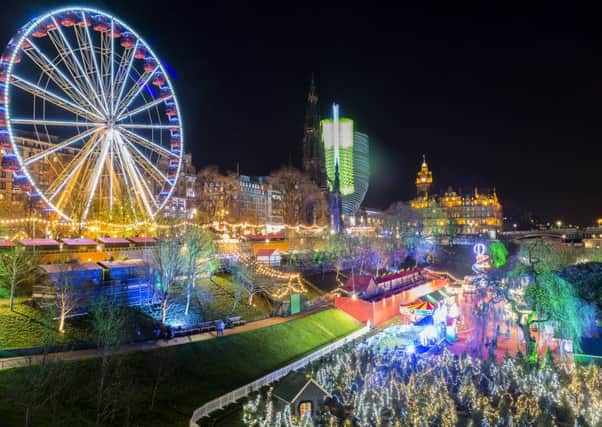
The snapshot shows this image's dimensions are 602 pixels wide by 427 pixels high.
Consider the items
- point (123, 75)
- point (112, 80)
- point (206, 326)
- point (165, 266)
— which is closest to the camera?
point (206, 326)

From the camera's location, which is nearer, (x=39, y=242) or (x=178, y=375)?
(x=178, y=375)

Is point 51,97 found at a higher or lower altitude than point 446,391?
higher

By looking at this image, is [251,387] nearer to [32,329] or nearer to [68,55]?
[32,329]

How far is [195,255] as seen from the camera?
3553 cm

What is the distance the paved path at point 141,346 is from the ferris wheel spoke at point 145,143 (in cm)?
1744

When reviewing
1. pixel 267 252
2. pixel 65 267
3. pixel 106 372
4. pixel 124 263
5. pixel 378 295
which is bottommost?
pixel 378 295

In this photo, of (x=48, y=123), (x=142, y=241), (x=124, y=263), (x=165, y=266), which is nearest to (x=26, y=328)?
(x=124, y=263)

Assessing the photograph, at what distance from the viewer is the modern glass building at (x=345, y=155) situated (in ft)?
412

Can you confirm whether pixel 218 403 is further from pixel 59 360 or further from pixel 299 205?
pixel 299 205

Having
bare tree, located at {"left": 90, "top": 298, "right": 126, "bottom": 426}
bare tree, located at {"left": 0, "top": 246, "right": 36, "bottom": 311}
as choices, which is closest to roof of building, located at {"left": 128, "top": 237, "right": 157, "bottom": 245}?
bare tree, located at {"left": 0, "top": 246, "right": 36, "bottom": 311}

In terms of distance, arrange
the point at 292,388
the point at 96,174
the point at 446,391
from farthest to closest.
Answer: the point at 96,174 < the point at 446,391 < the point at 292,388

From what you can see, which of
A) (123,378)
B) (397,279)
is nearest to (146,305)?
(123,378)

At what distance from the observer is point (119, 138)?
36.8 metres

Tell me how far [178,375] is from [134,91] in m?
25.7
